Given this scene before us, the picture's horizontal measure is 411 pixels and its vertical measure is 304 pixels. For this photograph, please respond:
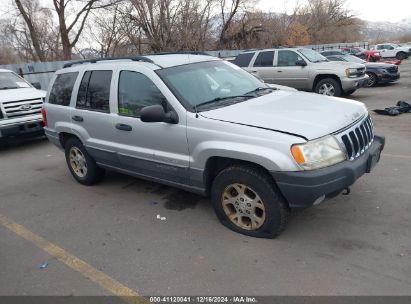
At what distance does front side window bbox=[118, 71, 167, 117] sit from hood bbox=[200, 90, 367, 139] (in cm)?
68

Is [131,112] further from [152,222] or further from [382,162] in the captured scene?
[382,162]

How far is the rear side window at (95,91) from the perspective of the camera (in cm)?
468

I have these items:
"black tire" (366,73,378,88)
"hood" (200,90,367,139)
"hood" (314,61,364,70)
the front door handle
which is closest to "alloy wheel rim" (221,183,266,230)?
"hood" (200,90,367,139)

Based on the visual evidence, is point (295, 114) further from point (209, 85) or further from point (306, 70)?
point (306, 70)

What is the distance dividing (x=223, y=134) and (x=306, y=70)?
351 inches

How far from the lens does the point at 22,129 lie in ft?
26.6

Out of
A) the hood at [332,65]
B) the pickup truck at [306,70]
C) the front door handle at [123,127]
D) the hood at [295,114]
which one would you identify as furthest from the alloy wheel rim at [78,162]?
the hood at [332,65]

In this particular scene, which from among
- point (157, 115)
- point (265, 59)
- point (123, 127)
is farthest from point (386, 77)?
point (157, 115)

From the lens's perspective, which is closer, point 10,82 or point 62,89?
point 62,89

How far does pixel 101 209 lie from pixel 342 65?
9.19 m

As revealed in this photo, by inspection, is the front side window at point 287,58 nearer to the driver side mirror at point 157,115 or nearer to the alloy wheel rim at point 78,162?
the alloy wheel rim at point 78,162

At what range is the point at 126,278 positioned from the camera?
320 cm

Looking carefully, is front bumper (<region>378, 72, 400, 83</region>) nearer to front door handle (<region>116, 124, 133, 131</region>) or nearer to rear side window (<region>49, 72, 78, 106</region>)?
rear side window (<region>49, 72, 78, 106</region>)

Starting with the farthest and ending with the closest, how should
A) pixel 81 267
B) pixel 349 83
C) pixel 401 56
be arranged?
pixel 401 56, pixel 349 83, pixel 81 267
